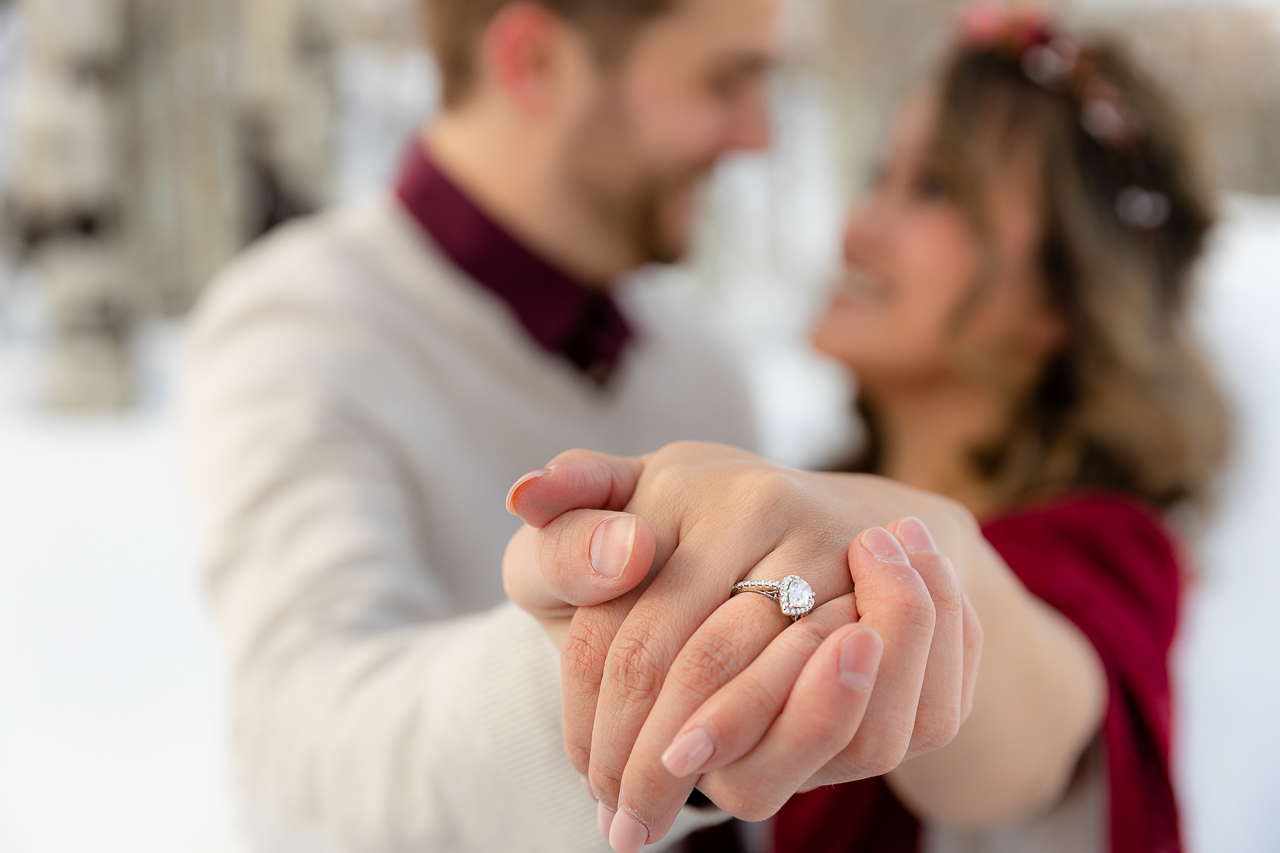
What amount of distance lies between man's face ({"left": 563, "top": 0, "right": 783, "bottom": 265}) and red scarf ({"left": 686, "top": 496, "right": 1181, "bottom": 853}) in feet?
2.27

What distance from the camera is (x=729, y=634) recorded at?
13.4 inches

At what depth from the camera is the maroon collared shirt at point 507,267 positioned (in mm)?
1168

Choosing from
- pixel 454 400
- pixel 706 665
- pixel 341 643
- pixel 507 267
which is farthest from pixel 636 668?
pixel 507 267

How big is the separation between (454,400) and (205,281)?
6.30ft

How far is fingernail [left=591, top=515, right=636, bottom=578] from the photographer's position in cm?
36

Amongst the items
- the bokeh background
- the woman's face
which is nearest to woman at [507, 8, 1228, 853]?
the woman's face

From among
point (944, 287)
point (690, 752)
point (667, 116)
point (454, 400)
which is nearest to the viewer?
point (690, 752)

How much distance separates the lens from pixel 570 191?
1274 millimetres

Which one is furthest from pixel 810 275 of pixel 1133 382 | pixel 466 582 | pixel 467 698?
pixel 467 698

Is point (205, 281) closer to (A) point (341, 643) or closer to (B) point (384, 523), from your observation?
(B) point (384, 523)

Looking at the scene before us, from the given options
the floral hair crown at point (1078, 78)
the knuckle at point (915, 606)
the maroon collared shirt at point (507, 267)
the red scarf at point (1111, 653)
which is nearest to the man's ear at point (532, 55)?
the maroon collared shirt at point (507, 267)

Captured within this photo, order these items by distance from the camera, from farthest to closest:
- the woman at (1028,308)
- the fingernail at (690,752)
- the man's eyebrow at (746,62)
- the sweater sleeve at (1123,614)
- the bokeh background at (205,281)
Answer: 1. the bokeh background at (205,281)
2. the man's eyebrow at (746,62)
3. the woman at (1028,308)
4. the sweater sleeve at (1123,614)
5. the fingernail at (690,752)

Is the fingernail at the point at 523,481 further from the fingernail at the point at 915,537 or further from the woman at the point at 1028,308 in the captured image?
the woman at the point at 1028,308

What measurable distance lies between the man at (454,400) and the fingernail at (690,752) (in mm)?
174
